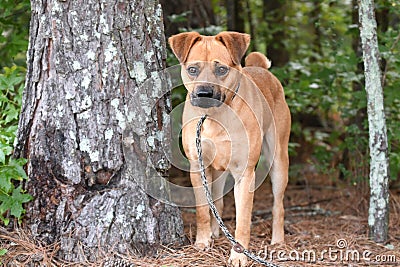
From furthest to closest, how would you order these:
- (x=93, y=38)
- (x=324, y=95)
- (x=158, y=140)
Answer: (x=324, y=95)
(x=158, y=140)
(x=93, y=38)

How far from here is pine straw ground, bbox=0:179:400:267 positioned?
3.65 metres

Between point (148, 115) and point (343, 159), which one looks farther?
point (343, 159)

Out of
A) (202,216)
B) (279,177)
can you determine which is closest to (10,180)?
(202,216)

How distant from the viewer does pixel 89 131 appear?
3.64 metres

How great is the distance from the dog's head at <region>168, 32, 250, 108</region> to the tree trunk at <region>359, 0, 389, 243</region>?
1135 mm

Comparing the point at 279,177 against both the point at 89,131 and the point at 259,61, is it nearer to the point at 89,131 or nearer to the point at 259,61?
the point at 259,61

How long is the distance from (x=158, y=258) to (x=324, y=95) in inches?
135

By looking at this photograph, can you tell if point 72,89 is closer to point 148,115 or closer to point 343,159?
point 148,115

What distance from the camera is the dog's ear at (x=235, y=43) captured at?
12.3 feet

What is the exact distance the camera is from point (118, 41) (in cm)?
368

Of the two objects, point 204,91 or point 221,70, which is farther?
point 221,70

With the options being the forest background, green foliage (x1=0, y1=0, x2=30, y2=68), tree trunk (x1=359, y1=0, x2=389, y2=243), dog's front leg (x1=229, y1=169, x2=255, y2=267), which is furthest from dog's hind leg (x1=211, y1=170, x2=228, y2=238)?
green foliage (x1=0, y1=0, x2=30, y2=68)

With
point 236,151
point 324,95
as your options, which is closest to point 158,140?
point 236,151

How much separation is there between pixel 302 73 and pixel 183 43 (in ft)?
9.89
